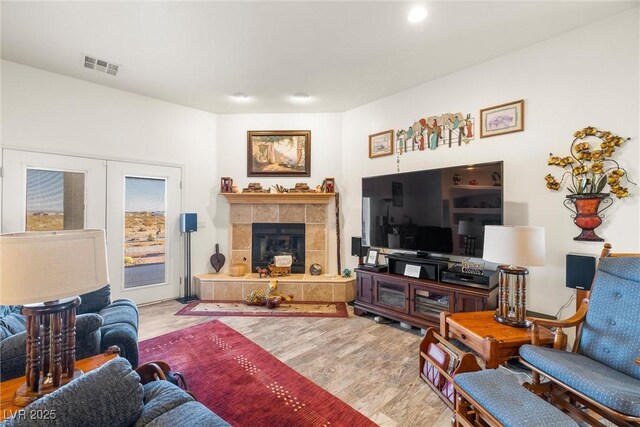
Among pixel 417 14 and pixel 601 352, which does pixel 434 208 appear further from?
pixel 417 14

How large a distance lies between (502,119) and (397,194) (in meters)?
1.33

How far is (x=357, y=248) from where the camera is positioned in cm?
396

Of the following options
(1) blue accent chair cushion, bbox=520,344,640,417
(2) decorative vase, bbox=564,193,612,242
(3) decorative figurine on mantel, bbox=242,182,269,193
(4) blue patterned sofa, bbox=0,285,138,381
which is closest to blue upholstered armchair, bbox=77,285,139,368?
(4) blue patterned sofa, bbox=0,285,138,381

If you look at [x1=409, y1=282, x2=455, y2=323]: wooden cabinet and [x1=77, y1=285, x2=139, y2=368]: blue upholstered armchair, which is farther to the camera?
A: [x1=409, y1=282, x2=455, y2=323]: wooden cabinet

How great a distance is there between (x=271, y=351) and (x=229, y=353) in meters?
0.39

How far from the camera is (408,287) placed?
123 inches

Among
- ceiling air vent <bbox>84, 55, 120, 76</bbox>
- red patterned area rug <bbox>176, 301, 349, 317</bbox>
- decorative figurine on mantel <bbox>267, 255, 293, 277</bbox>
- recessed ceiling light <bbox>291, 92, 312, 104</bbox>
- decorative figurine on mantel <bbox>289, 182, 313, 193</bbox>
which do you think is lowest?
red patterned area rug <bbox>176, 301, 349, 317</bbox>

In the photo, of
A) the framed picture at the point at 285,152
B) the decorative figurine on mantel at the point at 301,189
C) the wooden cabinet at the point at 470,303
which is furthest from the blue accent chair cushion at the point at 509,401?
the framed picture at the point at 285,152

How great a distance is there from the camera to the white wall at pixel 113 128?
10.1ft

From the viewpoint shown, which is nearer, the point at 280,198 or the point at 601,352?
the point at 601,352

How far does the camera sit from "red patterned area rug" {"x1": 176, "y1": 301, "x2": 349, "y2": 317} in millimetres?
3586

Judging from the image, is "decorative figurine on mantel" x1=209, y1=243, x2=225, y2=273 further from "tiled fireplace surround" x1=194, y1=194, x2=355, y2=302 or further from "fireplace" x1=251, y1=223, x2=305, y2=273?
"fireplace" x1=251, y1=223, x2=305, y2=273

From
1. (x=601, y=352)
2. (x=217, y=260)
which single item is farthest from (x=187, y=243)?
(x=601, y=352)

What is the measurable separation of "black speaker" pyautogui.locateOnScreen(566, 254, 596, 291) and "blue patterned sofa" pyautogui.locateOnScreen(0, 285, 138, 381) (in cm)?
351
